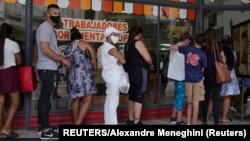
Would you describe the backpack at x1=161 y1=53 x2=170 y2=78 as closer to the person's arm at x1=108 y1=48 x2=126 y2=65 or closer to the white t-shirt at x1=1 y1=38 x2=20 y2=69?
the person's arm at x1=108 y1=48 x2=126 y2=65

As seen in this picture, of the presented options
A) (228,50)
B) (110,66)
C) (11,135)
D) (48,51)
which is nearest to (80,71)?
(110,66)

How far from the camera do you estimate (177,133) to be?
13.6 ft

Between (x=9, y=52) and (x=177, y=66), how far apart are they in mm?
2838

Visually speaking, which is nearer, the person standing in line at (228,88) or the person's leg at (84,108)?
the person's leg at (84,108)

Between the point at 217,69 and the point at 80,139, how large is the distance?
3600mm

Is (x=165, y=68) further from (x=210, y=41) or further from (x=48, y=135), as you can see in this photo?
(x=48, y=135)

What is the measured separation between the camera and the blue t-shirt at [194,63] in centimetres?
662

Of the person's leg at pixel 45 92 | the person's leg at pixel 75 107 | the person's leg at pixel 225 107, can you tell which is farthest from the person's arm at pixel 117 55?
the person's leg at pixel 225 107

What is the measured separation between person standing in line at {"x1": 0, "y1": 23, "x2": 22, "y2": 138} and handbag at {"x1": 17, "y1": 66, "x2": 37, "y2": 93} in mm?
80

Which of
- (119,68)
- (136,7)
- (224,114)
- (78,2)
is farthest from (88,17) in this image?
(224,114)

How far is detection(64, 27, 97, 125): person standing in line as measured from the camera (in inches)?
253

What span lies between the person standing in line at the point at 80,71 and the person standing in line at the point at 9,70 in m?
0.80

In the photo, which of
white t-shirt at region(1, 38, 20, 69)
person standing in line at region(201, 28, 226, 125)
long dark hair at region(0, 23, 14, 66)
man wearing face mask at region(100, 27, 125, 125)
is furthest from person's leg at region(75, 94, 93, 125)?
person standing in line at region(201, 28, 226, 125)

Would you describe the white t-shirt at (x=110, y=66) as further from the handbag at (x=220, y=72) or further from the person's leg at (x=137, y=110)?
the handbag at (x=220, y=72)
